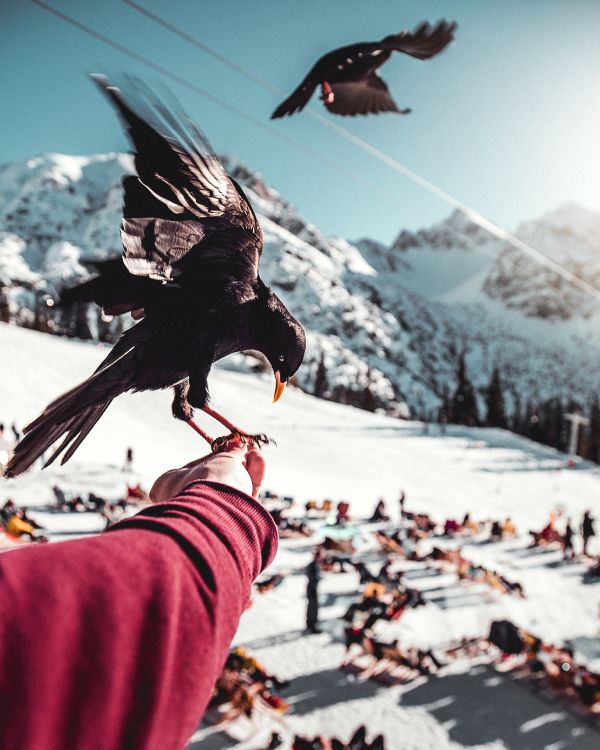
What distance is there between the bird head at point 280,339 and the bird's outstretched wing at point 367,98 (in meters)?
1.98

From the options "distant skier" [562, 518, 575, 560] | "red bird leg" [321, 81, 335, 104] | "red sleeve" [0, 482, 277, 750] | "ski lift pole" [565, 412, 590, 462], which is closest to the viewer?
"red sleeve" [0, 482, 277, 750]

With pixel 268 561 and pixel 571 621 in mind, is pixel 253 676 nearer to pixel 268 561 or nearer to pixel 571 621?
pixel 268 561

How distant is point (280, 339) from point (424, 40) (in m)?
1.41

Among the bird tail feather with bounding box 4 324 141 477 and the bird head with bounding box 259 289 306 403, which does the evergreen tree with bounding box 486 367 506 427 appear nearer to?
the bird head with bounding box 259 289 306 403

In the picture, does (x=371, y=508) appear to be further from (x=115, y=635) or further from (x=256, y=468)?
(x=115, y=635)

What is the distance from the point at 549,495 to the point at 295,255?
162m

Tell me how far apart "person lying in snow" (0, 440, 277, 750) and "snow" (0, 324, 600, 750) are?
6.52ft

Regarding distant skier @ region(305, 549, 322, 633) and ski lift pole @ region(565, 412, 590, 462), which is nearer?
distant skier @ region(305, 549, 322, 633)

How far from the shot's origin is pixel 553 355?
199625 mm

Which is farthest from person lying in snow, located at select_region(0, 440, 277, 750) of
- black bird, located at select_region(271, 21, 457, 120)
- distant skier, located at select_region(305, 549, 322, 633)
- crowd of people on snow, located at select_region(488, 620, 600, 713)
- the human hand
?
distant skier, located at select_region(305, 549, 322, 633)

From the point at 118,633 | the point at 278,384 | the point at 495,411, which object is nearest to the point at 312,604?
the point at 278,384

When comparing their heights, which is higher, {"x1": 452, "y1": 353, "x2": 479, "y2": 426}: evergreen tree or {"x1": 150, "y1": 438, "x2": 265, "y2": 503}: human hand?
{"x1": 150, "y1": 438, "x2": 265, "y2": 503}: human hand

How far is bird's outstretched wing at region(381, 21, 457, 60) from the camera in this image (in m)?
1.93

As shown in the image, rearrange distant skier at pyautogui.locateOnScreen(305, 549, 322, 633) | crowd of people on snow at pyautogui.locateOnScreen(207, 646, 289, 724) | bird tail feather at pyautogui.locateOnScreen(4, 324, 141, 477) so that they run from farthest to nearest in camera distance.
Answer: distant skier at pyautogui.locateOnScreen(305, 549, 322, 633), crowd of people on snow at pyautogui.locateOnScreen(207, 646, 289, 724), bird tail feather at pyautogui.locateOnScreen(4, 324, 141, 477)
